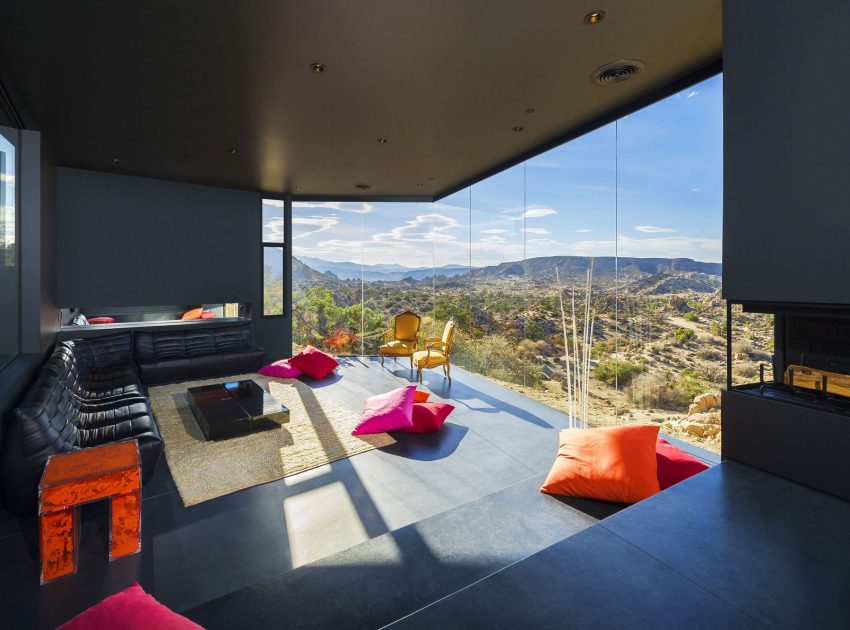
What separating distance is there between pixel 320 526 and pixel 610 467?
1.74m

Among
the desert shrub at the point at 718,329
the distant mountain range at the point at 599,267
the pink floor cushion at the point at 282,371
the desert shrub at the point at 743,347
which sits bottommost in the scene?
the pink floor cushion at the point at 282,371

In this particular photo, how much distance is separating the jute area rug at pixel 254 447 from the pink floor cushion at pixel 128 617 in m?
1.75

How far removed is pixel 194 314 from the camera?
7020 millimetres

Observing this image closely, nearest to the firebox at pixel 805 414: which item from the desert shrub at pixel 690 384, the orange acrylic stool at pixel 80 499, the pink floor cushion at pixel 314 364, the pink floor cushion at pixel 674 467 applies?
the pink floor cushion at pixel 674 467

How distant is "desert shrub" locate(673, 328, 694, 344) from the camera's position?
3.57 meters

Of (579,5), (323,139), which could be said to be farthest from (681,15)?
(323,139)

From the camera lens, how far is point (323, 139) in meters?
4.60

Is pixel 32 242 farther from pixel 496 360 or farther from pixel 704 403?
pixel 704 403

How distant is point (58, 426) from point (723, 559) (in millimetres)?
3493

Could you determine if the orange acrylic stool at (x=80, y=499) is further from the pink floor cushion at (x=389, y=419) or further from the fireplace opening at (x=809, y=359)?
the fireplace opening at (x=809, y=359)

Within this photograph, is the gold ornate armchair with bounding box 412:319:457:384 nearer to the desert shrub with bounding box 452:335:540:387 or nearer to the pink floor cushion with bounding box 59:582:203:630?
the desert shrub with bounding box 452:335:540:387

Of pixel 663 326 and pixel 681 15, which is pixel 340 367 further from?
pixel 681 15

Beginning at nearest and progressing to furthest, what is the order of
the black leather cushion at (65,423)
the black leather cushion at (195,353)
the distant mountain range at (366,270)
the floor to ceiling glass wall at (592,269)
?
the black leather cushion at (65,423)
the floor to ceiling glass wall at (592,269)
the black leather cushion at (195,353)
the distant mountain range at (366,270)

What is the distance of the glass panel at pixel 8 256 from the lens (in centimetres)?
336
